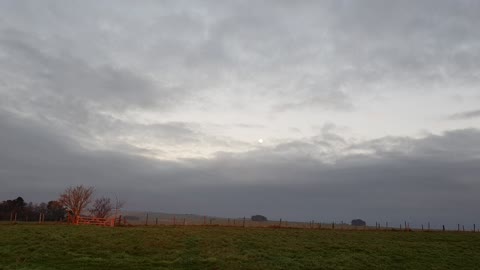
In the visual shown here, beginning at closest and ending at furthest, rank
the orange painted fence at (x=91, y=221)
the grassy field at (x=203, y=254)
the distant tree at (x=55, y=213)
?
the grassy field at (x=203, y=254) < the orange painted fence at (x=91, y=221) < the distant tree at (x=55, y=213)

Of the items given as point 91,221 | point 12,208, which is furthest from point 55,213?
point 91,221

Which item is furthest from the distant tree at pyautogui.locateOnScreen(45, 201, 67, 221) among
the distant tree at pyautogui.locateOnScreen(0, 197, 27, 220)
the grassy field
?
the grassy field

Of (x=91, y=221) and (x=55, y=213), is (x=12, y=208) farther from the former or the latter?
(x=91, y=221)

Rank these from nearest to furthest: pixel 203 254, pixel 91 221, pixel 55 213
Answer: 1. pixel 203 254
2. pixel 91 221
3. pixel 55 213

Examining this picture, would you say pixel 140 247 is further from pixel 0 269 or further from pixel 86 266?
pixel 0 269

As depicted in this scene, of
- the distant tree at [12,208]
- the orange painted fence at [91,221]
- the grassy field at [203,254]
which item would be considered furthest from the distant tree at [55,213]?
the grassy field at [203,254]

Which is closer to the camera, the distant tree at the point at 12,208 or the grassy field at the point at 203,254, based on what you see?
the grassy field at the point at 203,254

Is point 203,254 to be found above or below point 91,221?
below


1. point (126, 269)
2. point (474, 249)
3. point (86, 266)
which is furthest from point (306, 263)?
point (474, 249)

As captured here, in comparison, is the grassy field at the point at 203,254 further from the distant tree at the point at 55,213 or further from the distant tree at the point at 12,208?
the distant tree at the point at 12,208

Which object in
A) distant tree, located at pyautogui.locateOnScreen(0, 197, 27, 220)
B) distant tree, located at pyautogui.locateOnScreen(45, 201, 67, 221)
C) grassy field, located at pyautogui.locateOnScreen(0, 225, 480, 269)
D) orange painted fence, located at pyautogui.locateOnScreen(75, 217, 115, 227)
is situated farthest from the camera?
distant tree, located at pyautogui.locateOnScreen(0, 197, 27, 220)

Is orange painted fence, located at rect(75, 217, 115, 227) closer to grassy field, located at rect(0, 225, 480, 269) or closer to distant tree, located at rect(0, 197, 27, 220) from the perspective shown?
grassy field, located at rect(0, 225, 480, 269)

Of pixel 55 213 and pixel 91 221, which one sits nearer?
pixel 91 221

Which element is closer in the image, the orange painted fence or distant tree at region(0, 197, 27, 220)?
the orange painted fence
